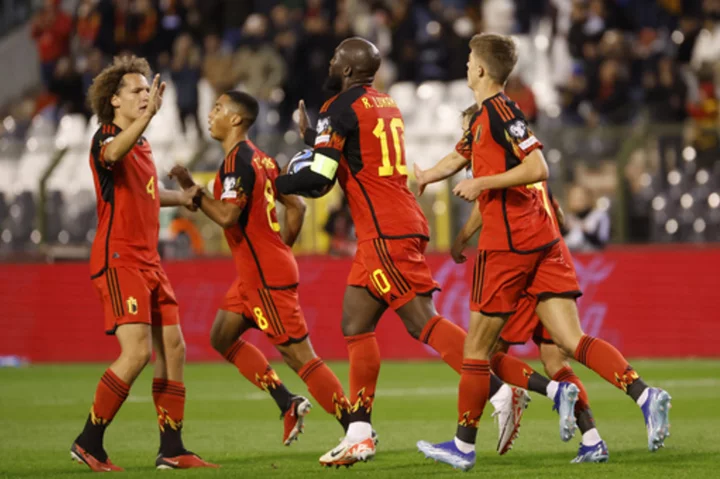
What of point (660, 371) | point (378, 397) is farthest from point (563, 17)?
point (378, 397)

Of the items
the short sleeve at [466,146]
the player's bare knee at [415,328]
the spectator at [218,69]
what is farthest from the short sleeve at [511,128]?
the spectator at [218,69]

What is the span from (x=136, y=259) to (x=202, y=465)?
129 cm

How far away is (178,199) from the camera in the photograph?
7.88 m

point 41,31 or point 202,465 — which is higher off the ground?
point 41,31

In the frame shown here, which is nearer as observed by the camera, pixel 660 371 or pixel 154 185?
pixel 154 185

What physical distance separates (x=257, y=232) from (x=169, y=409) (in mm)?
1295

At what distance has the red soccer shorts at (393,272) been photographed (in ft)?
23.5

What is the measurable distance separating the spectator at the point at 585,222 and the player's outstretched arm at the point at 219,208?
26.3 ft

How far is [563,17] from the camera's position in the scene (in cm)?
1983

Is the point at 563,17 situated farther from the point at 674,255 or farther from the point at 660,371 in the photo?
the point at 660,371

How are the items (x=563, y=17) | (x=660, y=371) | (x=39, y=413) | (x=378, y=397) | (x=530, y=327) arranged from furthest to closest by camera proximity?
1. (x=563, y=17)
2. (x=660, y=371)
3. (x=378, y=397)
4. (x=39, y=413)
5. (x=530, y=327)

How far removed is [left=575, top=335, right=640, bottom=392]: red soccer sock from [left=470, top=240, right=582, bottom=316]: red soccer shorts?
31cm

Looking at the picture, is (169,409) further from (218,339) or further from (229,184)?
(229,184)

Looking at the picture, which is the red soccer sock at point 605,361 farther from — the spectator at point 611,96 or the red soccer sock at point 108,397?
the spectator at point 611,96
